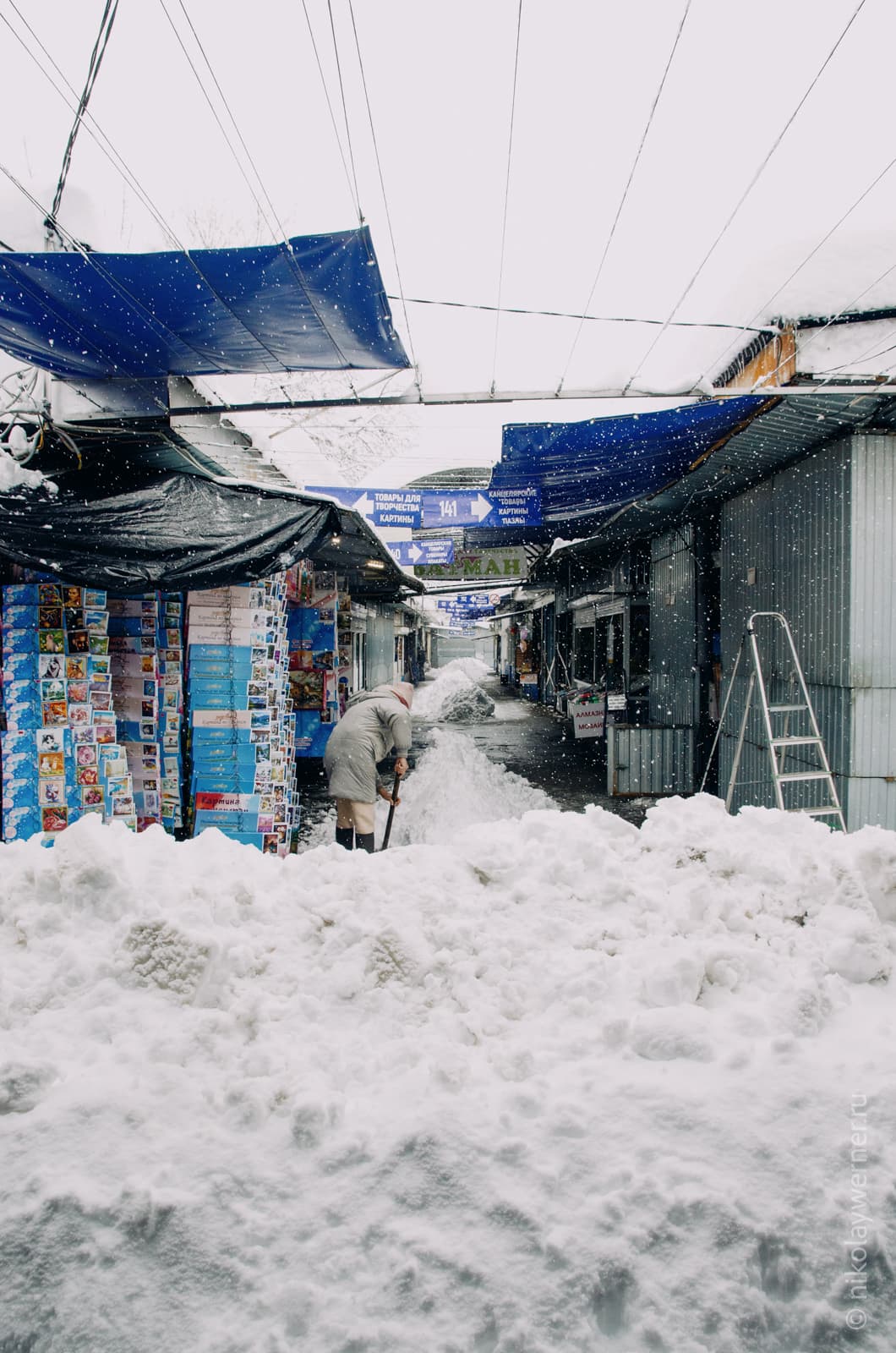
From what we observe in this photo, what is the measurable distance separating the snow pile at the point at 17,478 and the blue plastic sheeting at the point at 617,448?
375 cm

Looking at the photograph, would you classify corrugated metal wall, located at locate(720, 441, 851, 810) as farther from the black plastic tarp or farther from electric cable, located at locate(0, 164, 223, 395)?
electric cable, located at locate(0, 164, 223, 395)

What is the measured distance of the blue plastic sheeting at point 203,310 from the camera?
3314 millimetres

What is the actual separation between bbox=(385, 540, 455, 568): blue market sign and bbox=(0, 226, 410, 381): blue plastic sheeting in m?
7.49

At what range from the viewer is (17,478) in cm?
469

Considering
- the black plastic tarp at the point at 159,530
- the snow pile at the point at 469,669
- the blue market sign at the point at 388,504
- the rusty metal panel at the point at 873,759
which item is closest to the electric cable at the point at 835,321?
the rusty metal panel at the point at 873,759

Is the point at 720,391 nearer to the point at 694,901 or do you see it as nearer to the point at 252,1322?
the point at 694,901

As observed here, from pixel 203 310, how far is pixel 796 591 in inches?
234

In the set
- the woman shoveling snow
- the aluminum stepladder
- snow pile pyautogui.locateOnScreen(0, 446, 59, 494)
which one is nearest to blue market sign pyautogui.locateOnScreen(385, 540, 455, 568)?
the woman shoveling snow

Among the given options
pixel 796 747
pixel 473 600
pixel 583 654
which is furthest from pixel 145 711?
pixel 473 600

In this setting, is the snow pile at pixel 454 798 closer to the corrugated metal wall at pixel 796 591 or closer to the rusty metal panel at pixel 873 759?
the corrugated metal wall at pixel 796 591

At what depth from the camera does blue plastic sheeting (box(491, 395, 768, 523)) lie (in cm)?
507

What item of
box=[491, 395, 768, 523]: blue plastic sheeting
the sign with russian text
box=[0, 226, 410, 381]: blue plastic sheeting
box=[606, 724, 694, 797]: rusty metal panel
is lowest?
box=[606, 724, 694, 797]: rusty metal panel

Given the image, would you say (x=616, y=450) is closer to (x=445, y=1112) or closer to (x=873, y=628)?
(x=873, y=628)

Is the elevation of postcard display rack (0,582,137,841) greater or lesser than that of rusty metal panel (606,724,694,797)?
greater
